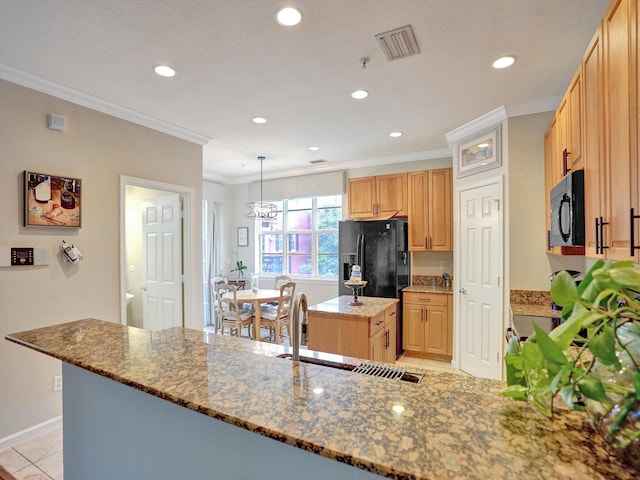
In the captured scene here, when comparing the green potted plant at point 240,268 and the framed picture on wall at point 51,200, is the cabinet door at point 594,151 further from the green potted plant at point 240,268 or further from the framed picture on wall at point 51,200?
the green potted plant at point 240,268

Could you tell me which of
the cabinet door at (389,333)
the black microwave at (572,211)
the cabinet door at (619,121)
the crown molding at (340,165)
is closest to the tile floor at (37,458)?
the cabinet door at (389,333)

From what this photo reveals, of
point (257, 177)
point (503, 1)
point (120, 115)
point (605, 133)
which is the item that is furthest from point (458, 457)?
point (257, 177)

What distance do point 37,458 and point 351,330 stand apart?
237 centimetres

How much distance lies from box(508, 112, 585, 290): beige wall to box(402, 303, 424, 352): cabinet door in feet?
4.48

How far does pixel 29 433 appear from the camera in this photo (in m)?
2.41

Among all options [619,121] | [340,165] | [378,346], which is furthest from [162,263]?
[619,121]

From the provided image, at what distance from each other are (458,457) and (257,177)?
19.2 ft

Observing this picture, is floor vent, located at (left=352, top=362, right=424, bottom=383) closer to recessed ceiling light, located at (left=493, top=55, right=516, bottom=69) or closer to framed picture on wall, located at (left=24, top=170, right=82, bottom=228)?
recessed ceiling light, located at (left=493, top=55, right=516, bottom=69)

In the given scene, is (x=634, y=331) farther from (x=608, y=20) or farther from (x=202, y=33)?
(x=202, y=33)

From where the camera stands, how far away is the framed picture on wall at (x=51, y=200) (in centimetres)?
241

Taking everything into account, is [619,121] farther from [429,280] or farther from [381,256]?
[429,280]

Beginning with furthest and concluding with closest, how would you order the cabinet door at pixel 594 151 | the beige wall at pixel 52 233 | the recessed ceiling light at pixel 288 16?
1. the beige wall at pixel 52 233
2. the recessed ceiling light at pixel 288 16
3. the cabinet door at pixel 594 151

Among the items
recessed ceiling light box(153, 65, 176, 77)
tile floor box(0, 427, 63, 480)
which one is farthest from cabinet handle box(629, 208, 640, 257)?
tile floor box(0, 427, 63, 480)

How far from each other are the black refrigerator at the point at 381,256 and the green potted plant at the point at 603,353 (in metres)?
3.67
